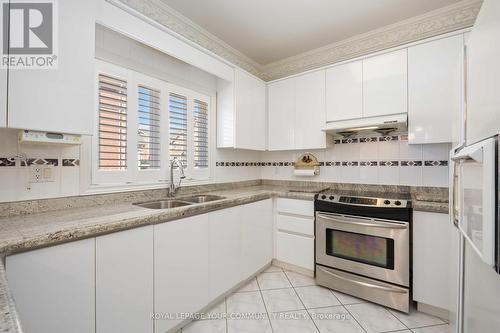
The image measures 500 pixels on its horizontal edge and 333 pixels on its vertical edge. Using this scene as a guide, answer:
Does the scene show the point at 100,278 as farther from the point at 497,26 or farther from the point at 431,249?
the point at 431,249

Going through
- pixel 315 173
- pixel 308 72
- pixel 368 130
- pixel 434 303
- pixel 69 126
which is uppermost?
pixel 308 72

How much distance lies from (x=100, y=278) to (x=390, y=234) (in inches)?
79.6

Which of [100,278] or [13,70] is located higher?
[13,70]

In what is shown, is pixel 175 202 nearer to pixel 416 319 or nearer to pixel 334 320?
pixel 334 320

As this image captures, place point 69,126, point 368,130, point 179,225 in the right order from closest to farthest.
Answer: point 69,126 < point 179,225 < point 368,130

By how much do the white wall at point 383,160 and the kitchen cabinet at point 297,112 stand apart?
260mm

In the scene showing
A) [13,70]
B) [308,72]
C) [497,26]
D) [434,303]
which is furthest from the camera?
[308,72]

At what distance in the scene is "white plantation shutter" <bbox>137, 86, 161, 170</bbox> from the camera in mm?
1942

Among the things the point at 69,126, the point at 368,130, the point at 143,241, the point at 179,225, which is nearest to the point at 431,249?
the point at 368,130

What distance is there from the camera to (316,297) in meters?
2.02

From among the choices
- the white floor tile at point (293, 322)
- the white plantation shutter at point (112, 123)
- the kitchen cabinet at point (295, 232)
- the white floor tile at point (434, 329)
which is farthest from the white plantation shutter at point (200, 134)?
the white floor tile at point (434, 329)

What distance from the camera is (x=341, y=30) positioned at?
2377mm

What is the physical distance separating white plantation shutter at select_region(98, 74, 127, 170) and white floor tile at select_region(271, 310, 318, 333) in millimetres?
1670

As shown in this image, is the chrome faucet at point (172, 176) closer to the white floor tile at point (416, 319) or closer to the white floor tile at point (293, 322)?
the white floor tile at point (293, 322)
